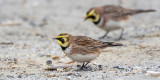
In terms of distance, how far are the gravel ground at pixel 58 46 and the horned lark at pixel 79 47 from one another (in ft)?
0.86

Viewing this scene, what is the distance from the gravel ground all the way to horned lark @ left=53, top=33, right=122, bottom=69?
26cm

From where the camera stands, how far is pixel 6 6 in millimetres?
14477

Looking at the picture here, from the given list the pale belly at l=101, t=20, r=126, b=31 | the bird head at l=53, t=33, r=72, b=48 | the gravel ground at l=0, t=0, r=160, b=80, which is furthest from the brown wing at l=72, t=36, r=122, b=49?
the pale belly at l=101, t=20, r=126, b=31

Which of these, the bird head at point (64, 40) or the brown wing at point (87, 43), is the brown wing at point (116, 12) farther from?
the bird head at point (64, 40)

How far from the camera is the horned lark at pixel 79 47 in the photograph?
6.62 meters

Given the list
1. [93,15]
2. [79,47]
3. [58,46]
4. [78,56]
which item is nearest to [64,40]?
[79,47]

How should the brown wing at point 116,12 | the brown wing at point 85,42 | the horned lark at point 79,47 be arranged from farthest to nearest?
the brown wing at point 116,12 < the brown wing at point 85,42 < the horned lark at point 79,47

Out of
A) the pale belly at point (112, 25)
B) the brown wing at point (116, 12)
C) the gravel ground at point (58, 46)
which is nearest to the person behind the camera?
the gravel ground at point (58, 46)

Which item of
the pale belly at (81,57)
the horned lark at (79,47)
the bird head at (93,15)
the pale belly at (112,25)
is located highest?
the bird head at (93,15)

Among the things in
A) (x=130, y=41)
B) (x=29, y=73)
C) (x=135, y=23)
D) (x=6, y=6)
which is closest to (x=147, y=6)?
(x=135, y=23)

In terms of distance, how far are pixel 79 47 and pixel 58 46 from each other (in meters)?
2.76

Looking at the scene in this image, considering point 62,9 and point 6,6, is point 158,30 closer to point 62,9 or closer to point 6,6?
point 62,9

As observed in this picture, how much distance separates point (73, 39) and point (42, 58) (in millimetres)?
1526

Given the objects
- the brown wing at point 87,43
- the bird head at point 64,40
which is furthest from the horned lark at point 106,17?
the bird head at point 64,40
